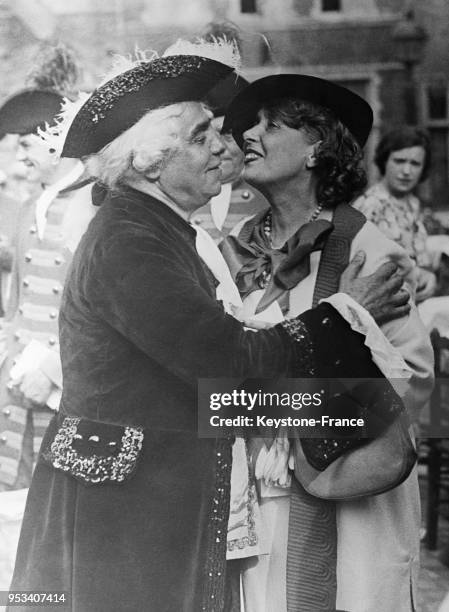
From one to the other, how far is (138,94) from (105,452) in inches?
40.7

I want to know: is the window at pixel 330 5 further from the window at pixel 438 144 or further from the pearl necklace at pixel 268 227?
the pearl necklace at pixel 268 227

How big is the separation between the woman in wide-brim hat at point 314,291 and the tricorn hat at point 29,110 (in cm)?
56

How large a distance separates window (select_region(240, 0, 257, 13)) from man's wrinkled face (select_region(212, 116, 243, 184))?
36 centimetres

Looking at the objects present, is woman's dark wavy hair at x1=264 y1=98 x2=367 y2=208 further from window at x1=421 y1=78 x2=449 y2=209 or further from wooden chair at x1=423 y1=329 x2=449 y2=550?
wooden chair at x1=423 y1=329 x2=449 y2=550

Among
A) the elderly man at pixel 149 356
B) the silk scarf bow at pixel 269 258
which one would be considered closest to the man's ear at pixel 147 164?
the elderly man at pixel 149 356

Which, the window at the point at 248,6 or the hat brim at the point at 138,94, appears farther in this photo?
the window at the point at 248,6

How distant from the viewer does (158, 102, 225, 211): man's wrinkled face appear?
2.62 meters

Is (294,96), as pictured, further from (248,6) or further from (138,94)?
(138,94)

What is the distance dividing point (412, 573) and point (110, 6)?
6.42 ft

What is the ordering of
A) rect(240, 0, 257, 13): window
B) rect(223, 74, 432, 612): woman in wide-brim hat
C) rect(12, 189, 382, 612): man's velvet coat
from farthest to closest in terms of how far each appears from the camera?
rect(240, 0, 257, 13): window < rect(223, 74, 432, 612): woman in wide-brim hat < rect(12, 189, 382, 612): man's velvet coat

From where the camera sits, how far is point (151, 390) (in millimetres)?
2570

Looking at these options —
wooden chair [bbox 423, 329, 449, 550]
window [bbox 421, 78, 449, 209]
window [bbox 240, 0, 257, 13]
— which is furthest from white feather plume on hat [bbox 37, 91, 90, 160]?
wooden chair [bbox 423, 329, 449, 550]

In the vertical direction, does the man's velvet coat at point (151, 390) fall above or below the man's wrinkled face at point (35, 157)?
below

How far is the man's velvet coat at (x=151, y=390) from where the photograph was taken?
2.53 metres
